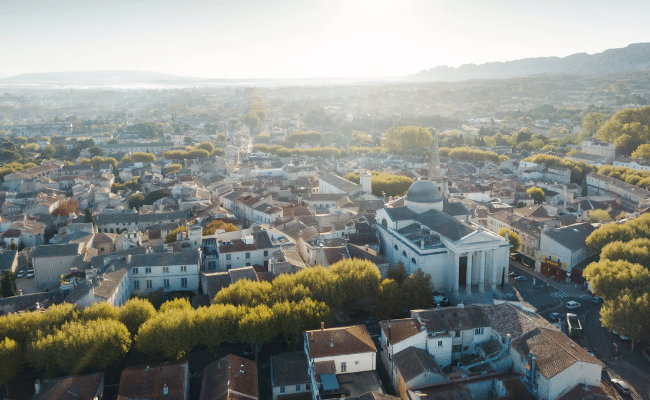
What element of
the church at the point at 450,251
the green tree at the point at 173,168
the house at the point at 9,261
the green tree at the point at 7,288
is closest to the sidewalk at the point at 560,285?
the church at the point at 450,251

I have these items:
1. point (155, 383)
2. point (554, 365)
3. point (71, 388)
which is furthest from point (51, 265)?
point (554, 365)

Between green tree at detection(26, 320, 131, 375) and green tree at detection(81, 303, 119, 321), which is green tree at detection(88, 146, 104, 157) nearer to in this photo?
green tree at detection(81, 303, 119, 321)

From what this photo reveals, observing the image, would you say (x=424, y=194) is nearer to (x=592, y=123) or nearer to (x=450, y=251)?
(x=450, y=251)

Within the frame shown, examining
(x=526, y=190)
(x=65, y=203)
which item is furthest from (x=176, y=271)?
(x=526, y=190)

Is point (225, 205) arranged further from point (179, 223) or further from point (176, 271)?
point (176, 271)

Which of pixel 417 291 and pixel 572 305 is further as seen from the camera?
pixel 572 305

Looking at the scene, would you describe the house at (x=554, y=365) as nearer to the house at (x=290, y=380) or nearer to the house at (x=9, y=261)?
the house at (x=290, y=380)
